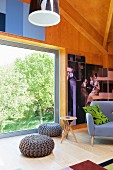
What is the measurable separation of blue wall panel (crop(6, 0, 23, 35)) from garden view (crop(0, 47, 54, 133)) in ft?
2.37

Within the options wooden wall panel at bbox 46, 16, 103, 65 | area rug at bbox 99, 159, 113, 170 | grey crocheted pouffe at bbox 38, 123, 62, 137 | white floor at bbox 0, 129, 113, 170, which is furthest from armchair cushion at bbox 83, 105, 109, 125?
wooden wall panel at bbox 46, 16, 103, 65

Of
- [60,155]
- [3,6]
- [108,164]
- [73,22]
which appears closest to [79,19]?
[73,22]

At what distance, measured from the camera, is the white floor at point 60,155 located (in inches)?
95.7

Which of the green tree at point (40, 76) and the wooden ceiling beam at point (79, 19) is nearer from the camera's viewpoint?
the green tree at point (40, 76)

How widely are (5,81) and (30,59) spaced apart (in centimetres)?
91

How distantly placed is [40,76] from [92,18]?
2354mm

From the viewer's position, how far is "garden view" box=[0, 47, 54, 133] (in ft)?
13.0

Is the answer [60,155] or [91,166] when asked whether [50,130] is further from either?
[91,166]

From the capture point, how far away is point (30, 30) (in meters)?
3.96

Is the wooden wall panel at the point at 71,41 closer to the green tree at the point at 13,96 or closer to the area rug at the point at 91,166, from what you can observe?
the green tree at the point at 13,96

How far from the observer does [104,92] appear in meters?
5.43

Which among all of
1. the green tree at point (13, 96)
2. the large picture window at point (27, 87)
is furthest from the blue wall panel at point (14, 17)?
the green tree at point (13, 96)

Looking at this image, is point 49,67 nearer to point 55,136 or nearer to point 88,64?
point 88,64

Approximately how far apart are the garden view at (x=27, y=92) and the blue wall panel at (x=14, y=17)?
2.37 ft
